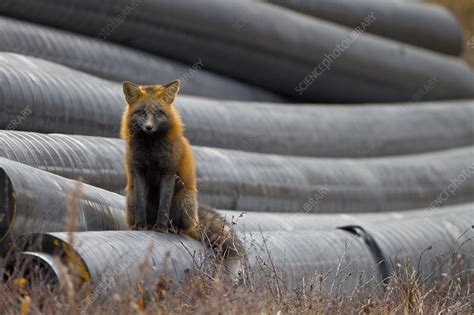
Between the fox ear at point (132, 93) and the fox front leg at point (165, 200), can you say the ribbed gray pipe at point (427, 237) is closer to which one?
the fox front leg at point (165, 200)

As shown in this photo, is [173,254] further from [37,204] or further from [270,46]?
[270,46]

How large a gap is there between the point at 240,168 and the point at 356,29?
493 cm

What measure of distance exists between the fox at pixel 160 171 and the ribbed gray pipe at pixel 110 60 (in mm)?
2540

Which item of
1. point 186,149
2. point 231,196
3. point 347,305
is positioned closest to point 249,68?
point 231,196

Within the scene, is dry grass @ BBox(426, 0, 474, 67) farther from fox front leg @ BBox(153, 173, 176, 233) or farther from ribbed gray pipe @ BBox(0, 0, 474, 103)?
fox front leg @ BBox(153, 173, 176, 233)

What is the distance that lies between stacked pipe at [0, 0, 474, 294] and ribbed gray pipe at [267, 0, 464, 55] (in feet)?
0.10

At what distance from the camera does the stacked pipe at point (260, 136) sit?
18.2ft

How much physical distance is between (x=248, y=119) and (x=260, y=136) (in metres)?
0.21

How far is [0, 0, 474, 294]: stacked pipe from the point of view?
5562mm

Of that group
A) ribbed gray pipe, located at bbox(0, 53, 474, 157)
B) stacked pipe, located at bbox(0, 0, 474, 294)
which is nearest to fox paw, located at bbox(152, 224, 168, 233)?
stacked pipe, located at bbox(0, 0, 474, 294)

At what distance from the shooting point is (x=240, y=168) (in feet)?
27.1

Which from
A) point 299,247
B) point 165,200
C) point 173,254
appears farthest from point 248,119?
point 173,254

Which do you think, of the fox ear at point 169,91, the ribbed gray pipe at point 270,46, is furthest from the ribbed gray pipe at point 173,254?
the ribbed gray pipe at point 270,46

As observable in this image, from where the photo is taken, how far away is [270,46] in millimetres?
10922
